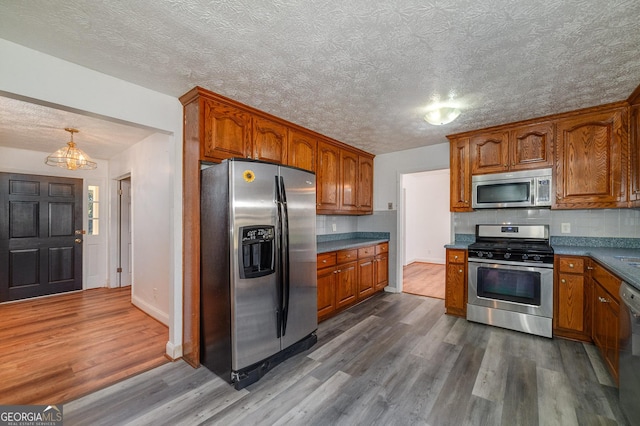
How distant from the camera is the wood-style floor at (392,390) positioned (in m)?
1.73

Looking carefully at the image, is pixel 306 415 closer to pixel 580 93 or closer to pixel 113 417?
pixel 113 417

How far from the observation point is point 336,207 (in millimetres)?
3955

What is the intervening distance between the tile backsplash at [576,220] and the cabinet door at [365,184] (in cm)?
160

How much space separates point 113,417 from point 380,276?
3538 mm

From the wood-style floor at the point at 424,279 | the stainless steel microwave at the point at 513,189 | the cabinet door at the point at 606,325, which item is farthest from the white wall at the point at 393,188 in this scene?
the cabinet door at the point at 606,325

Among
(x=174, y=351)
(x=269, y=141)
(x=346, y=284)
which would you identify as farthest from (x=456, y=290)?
(x=174, y=351)

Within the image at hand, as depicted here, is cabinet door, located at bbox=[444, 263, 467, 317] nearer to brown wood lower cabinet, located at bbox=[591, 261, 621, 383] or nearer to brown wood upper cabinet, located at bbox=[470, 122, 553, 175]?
brown wood lower cabinet, located at bbox=[591, 261, 621, 383]

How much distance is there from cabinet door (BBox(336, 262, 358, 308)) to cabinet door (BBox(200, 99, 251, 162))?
1927 millimetres

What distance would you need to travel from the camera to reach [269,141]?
2.95 metres

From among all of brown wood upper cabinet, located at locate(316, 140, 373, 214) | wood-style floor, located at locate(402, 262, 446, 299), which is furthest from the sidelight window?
wood-style floor, located at locate(402, 262, 446, 299)

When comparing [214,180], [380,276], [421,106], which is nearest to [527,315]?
[380,276]

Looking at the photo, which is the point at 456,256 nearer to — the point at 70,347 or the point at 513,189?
the point at 513,189

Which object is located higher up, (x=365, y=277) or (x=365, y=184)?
(x=365, y=184)

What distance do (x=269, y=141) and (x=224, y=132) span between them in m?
0.57
